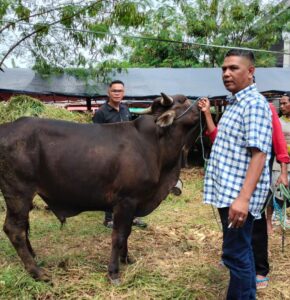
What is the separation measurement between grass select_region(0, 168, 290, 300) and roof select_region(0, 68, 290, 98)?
10.6ft

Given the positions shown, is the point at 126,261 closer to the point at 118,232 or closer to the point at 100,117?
the point at 118,232

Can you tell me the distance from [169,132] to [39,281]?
173 centimetres

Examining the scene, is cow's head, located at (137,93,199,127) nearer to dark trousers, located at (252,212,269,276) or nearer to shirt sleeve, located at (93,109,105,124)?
dark trousers, located at (252,212,269,276)

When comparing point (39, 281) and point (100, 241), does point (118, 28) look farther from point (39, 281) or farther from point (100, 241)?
point (39, 281)

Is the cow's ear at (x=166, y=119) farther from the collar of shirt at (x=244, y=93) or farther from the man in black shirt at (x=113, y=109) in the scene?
the man in black shirt at (x=113, y=109)

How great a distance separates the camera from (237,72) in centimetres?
263

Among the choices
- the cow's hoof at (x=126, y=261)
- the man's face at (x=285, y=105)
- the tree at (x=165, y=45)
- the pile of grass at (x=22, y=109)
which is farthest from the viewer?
the tree at (x=165, y=45)

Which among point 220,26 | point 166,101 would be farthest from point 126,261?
point 220,26

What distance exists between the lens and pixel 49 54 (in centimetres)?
822

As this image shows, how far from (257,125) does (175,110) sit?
58.1 inches

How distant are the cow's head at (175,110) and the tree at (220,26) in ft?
33.0

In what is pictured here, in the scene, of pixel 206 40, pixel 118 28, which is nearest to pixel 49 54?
pixel 118 28

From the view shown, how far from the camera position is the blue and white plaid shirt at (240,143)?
97.2 inches

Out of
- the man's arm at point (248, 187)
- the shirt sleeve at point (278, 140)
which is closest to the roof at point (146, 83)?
the shirt sleeve at point (278, 140)
